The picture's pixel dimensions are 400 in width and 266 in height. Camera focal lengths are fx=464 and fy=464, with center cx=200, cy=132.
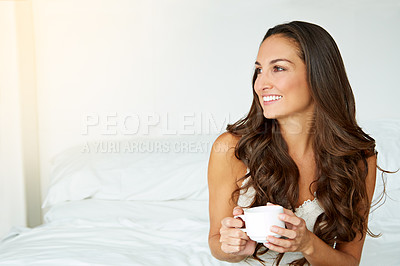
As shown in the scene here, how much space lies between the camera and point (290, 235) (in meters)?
1.14

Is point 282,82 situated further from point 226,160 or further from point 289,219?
point 289,219

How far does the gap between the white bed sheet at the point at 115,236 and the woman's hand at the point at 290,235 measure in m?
0.63

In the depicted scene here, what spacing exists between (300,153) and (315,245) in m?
0.44

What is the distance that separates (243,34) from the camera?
9.72 feet

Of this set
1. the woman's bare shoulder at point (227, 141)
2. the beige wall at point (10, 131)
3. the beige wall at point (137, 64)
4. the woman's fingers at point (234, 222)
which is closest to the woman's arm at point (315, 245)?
the woman's fingers at point (234, 222)

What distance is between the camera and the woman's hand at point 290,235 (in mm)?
1115

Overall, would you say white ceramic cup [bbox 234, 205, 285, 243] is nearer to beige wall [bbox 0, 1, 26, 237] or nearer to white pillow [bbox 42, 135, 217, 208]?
white pillow [bbox 42, 135, 217, 208]

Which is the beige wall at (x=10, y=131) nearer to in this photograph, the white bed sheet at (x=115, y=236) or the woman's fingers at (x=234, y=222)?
the white bed sheet at (x=115, y=236)

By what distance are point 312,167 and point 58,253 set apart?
1.02 metres

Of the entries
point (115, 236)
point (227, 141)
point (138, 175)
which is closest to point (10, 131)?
point (138, 175)

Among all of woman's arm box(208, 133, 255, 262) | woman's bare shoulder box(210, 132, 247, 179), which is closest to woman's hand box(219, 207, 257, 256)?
woman's arm box(208, 133, 255, 262)

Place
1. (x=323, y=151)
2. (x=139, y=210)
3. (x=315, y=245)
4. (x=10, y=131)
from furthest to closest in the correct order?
(x=10, y=131) → (x=139, y=210) → (x=323, y=151) → (x=315, y=245)

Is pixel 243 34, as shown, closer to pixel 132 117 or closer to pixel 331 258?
pixel 132 117

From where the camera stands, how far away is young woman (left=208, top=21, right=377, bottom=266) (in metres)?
1.47
